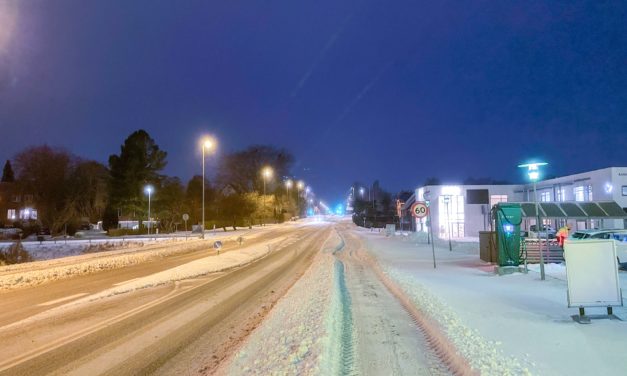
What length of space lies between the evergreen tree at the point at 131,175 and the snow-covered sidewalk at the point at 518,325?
188 ft

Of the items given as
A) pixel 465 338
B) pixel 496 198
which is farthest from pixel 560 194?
pixel 465 338

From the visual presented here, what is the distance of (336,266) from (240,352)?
1372 centimetres

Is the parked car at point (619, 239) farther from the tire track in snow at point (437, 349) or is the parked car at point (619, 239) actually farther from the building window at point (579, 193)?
the building window at point (579, 193)

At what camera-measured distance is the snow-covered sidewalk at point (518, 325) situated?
650cm

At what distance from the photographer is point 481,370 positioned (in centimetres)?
618

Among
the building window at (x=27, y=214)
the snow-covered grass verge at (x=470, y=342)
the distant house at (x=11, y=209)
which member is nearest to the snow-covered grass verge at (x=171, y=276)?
the snow-covered grass verge at (x=470, y=342)

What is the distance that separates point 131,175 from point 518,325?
65.0m

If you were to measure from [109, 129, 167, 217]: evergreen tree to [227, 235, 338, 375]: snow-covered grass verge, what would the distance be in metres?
59.0

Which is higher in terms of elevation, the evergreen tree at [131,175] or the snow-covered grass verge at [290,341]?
the evergreen tree at [131,175]

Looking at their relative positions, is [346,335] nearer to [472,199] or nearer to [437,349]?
[437,349]

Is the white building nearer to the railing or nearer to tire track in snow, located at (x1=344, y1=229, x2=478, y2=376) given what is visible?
the railing

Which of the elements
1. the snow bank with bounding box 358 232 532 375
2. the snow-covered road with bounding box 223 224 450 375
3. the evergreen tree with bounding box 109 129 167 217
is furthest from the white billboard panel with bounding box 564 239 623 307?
the evergreen tree with bounding box 109 129 167 217

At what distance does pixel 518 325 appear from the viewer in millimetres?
8789

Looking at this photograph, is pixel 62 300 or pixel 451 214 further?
pixel 451 214
